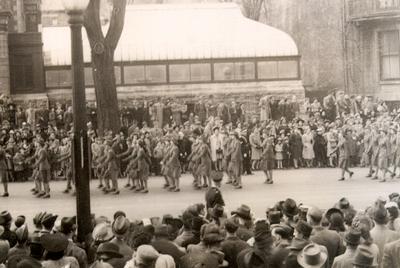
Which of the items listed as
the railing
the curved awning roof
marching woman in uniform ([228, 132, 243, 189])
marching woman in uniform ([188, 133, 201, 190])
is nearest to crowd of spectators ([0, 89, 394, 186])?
marching woman in uniform ([228, 132, 243, 189])

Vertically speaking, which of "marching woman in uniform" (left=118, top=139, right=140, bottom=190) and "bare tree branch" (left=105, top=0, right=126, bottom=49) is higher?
"bare tree branch" (left=105, top=0, right=126, bottom=49)

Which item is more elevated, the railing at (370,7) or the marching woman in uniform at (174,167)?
the railing at (370,7)

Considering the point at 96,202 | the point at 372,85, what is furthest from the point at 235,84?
the point at 96,202

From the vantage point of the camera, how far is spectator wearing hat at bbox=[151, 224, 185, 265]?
573 cm

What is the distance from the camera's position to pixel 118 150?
13.4 meters

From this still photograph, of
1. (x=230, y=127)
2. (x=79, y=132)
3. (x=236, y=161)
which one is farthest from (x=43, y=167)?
(x=79, y=132)

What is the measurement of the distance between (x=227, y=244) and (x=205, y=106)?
389 inches

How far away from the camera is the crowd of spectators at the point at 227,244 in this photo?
4.98 metres

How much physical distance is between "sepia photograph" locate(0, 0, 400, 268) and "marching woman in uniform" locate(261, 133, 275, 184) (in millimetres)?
36

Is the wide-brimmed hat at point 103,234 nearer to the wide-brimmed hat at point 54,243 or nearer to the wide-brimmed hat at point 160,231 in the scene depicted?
the wide-brimmed hat at point 160,231

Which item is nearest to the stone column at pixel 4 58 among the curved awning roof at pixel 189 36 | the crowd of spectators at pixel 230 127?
the crowd of spectators at pixel 230 127

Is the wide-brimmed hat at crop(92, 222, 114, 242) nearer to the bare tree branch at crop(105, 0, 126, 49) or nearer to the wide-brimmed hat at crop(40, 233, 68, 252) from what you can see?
the wide-brimmed hat at crop(40, 233, 68, 252)

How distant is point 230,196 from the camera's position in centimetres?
1212

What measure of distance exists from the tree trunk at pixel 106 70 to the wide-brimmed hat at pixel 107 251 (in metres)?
7.54
